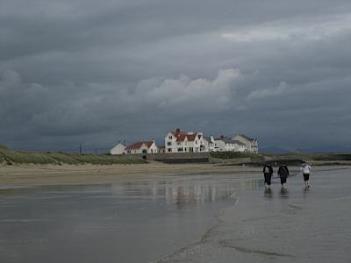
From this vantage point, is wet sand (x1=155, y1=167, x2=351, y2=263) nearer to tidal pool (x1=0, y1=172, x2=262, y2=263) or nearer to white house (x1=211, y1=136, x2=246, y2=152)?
tidal pool (x1=0, y1=172, x2=262, y2=263)

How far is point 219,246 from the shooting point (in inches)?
487

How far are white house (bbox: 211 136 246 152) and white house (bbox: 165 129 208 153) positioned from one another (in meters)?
14.2

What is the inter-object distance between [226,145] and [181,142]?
27.6m

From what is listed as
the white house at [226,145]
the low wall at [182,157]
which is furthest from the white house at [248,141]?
the low wall at [182,157]

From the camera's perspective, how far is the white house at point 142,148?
13812cm

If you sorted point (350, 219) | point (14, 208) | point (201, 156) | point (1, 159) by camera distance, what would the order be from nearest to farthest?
point (350, 219) → point (14, 208) → point (1, 159) → point (201, 156)

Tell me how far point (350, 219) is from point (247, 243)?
4970mm

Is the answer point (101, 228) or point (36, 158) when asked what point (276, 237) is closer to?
point (101, 228)

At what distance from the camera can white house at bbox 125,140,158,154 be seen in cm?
13812

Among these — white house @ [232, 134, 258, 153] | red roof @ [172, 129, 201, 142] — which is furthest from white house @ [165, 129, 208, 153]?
white house @ [232, 134, 258, 153]

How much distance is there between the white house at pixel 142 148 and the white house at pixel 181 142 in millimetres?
3370

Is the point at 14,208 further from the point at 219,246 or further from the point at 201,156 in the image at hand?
the point at 201,156

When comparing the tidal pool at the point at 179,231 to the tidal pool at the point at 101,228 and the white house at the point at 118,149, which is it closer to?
the tidal pool at the point at 101,228

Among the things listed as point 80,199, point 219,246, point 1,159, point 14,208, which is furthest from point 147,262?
point 1,159
